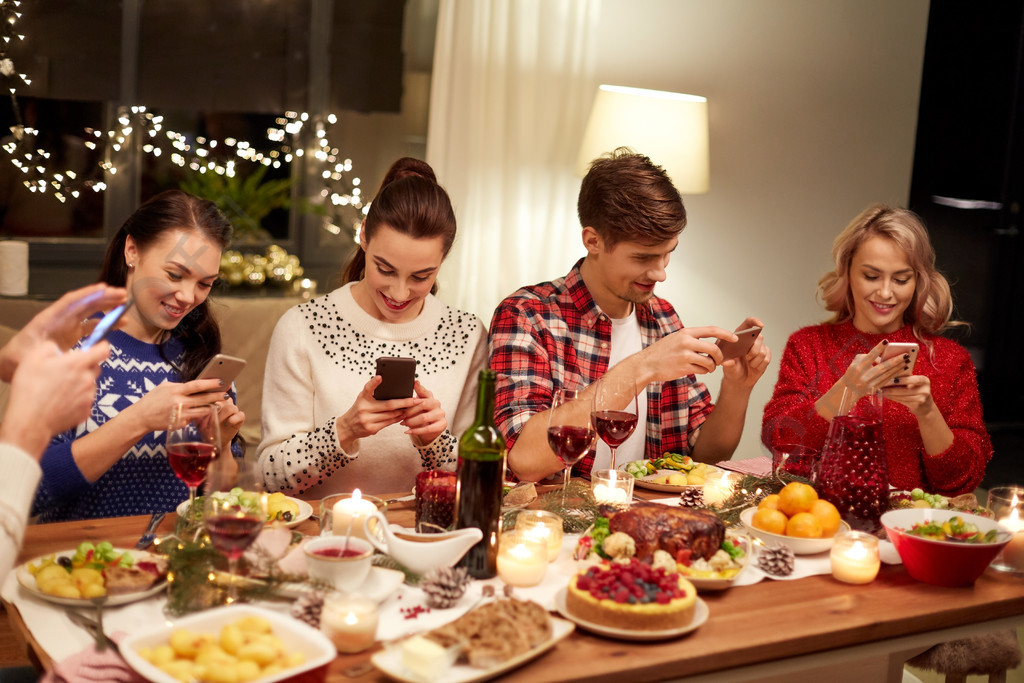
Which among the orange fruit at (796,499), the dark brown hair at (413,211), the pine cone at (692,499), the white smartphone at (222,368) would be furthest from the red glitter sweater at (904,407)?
the white smartphone at (222,368)

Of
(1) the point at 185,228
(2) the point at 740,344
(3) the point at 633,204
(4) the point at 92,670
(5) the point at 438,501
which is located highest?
(3) the point at 633,204

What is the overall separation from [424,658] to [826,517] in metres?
0.84

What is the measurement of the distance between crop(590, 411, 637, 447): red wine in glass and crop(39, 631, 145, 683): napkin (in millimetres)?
913

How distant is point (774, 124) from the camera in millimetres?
4660

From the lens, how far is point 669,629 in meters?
1.35

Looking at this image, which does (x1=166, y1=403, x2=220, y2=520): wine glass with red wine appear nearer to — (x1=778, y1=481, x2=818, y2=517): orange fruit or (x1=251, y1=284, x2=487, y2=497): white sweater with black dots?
(x1=251, y1=284, x2=487, y2=497): white sweater with black dots

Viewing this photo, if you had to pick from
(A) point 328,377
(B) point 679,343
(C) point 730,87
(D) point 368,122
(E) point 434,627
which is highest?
(C) point 730,87

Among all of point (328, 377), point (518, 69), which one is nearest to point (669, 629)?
point (328, 377)

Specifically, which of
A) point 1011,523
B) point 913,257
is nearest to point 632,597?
point 1011,523

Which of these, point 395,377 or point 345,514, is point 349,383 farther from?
point 345,514

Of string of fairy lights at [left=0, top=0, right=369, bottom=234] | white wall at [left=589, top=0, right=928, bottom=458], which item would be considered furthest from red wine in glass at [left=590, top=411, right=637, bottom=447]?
string of fairy lights at [left=0, top=0, right=369, bottom=234]

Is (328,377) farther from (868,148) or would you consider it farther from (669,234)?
(868,148)

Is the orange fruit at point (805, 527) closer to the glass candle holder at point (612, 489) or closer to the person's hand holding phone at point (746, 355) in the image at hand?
the glass candle holder at point (612, 489)

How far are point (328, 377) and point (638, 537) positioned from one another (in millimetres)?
973
